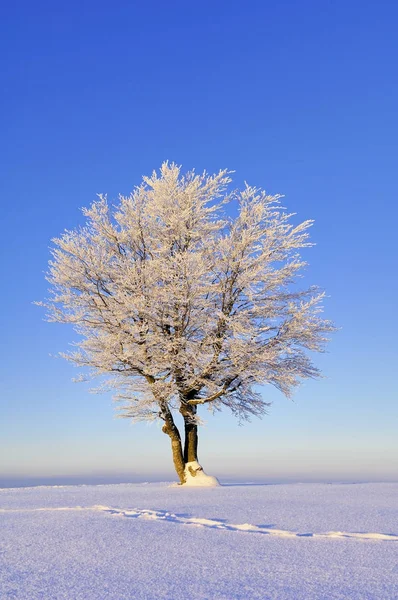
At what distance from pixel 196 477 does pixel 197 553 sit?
10889mm

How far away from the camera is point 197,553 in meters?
5.29

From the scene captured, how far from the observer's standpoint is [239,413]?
1723 centimetres

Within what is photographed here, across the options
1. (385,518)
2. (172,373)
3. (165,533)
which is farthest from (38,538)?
(172,373)

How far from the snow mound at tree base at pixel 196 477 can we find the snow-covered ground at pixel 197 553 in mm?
7003

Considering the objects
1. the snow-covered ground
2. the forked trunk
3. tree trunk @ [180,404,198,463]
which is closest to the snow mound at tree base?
the forked trunk

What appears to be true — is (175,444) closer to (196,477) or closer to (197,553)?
(196,477)

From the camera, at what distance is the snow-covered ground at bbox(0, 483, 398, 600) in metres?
4.15

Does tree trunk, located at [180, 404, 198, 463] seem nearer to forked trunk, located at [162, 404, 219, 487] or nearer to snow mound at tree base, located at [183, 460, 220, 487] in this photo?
forked trunk, located at [162, 404, 219, 487]

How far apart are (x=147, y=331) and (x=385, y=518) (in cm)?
960

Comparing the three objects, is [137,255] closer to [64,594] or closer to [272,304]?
[272,304]

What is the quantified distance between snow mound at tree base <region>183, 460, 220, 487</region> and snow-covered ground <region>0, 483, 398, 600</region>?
700 centimetres

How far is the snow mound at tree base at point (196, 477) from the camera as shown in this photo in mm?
15617

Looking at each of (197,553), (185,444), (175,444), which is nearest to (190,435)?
(185,444)

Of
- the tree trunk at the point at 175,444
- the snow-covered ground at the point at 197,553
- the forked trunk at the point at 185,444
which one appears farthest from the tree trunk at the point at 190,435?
the snow-covered ground at the point at 197,553
